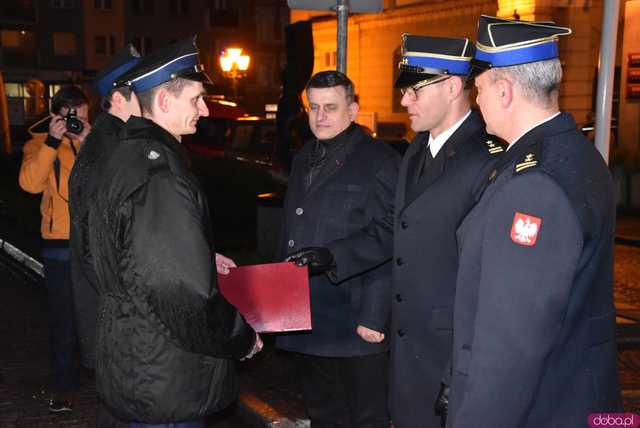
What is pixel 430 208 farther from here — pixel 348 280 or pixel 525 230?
pixel 525 230

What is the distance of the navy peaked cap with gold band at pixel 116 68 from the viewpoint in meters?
3.93

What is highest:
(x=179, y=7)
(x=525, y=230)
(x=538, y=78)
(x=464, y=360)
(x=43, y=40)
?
(x=179, y=7)

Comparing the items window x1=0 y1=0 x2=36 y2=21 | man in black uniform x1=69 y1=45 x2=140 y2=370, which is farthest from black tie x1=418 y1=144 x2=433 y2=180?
window x1=0 y1=0 x2=36 y2=21

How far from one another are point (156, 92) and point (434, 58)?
1.29 metres

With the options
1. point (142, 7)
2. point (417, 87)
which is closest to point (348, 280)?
point (417, 87)

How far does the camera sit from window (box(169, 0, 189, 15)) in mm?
57125

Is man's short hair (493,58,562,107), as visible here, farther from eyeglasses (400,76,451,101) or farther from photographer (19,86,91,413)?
photographer (19,86,91,413)

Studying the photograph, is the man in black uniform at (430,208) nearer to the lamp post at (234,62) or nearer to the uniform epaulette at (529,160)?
the uniform epaulette at (529,160)

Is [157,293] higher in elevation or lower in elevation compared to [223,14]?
lower

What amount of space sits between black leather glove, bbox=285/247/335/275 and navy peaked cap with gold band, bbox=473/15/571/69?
1.54 metres

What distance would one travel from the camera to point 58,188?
5.20 m

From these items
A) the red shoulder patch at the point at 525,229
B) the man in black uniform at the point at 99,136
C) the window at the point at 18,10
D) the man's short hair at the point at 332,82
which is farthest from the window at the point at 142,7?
the red shoulder patch at the point at 525,229

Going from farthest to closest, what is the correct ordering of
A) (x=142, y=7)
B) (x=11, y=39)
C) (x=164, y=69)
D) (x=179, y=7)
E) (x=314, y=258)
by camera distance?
(x=179, y=7) < (x=142, y=7) < (x=11, y=39) < (x=314, y=258) < (x=164, y=69)

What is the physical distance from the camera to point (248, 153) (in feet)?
44.5
